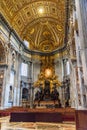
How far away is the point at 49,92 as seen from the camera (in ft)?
56.7

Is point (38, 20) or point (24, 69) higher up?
point (38, 20)

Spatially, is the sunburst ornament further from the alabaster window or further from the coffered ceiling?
the coffered ceiling

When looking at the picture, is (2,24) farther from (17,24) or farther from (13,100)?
(13,100)

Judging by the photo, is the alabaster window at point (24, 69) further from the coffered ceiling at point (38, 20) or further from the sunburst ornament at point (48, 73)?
the coffered ceiling at point (38, 20)

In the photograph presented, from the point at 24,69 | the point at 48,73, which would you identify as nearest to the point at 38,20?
the point at 24,69

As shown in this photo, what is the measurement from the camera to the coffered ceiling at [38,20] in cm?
1445

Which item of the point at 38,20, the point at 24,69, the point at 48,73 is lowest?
the point at 48,73

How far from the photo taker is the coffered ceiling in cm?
1445

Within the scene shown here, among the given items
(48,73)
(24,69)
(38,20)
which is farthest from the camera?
(48,73)

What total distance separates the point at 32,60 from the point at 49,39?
449cm

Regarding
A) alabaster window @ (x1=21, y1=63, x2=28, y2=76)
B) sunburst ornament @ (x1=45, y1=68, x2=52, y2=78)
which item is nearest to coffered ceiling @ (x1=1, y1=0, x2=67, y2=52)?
alabaster window @ (x1=21, y1=63, x2=28, y2=76)

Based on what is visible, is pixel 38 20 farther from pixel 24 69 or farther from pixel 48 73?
pixel 48 73

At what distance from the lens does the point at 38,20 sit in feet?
60.4

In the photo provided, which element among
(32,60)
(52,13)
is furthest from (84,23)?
(32,60)
